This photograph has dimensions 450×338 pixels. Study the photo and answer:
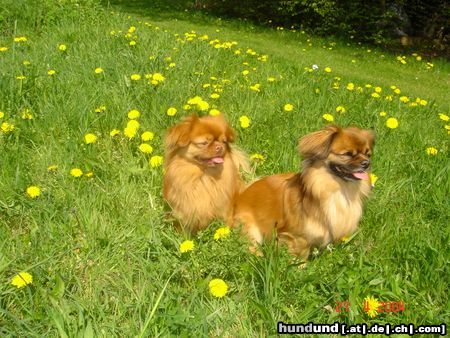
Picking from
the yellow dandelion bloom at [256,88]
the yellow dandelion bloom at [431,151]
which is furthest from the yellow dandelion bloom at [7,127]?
the yellow dandelion bloom at [431,151]

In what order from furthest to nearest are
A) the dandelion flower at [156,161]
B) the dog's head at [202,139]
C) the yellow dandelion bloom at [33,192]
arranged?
the dandelion flower at [156,161] → the dog's head at [202,139] → the yellow dandelion bloom at [33,192]

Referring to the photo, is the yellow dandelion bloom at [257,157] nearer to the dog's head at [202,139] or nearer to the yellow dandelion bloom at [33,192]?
the dog's head at [202,139]

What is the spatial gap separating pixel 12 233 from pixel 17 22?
223 inches

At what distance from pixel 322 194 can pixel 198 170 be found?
90 cm

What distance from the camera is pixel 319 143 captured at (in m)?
2.60

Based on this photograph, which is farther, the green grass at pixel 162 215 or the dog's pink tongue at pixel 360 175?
the dog's pink tongue at pixel 360 175

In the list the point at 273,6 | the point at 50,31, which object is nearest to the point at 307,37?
the point at 273,6

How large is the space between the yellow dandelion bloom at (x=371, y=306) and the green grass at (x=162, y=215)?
0.17ft

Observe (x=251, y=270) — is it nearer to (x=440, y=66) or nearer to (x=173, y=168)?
(x=173, y=168)

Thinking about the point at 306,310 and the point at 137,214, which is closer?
the point at 306,310

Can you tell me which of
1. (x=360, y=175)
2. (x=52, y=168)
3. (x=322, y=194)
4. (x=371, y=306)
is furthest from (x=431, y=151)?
(x=52, y=168)

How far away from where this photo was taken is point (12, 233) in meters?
2.71

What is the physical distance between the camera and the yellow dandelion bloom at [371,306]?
203cm

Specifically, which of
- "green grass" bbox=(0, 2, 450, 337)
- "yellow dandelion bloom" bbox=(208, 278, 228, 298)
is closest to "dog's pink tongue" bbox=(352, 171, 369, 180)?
"green grass" bbox=(0, 2, 450, 337)
